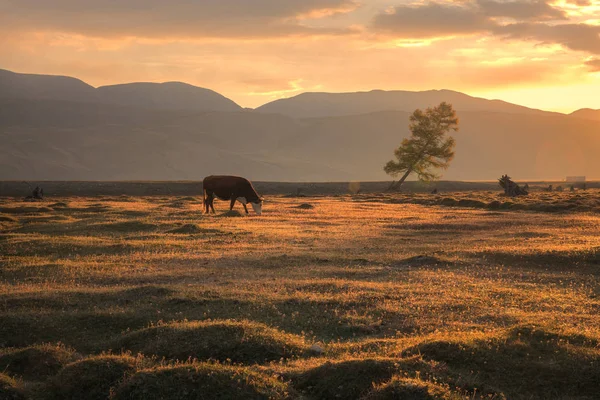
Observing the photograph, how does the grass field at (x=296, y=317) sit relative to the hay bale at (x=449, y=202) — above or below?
below

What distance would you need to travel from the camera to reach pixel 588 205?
5159 cm

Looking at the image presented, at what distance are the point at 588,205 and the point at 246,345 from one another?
47040mm

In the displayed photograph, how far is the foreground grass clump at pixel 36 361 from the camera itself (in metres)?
11.1

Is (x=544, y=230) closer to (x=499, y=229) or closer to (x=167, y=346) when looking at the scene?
(x=499, y=229)

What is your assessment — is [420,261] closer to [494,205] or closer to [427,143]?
[494,205]

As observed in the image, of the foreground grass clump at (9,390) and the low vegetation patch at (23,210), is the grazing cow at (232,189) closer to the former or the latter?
the low vegetation patch at (23,210)

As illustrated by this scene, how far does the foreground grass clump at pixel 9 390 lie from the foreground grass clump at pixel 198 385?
1.62 metres

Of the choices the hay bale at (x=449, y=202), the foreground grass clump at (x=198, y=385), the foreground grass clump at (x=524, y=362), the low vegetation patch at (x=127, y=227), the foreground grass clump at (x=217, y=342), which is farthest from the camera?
the hay bale at (x=449, y=202)

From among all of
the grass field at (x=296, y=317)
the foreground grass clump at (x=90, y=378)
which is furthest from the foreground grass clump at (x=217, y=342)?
the foreground grass clump at (x=90, y=378)

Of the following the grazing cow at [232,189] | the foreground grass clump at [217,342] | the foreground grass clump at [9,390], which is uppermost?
the grazing cow at [232,189]

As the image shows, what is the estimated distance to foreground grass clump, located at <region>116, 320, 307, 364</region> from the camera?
38.7ft

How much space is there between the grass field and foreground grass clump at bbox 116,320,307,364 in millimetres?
36

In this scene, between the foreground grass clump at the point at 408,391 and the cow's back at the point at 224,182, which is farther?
the cow's back at the point at 224,182

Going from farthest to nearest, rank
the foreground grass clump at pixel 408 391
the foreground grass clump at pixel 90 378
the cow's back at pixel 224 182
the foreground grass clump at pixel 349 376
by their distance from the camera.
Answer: the cow's back at pixel 224 182
the foreground grass clump at pixel 90 378
the foreground grass clump at pixel 349 376
the foreground grass clump at pixel 408 391
